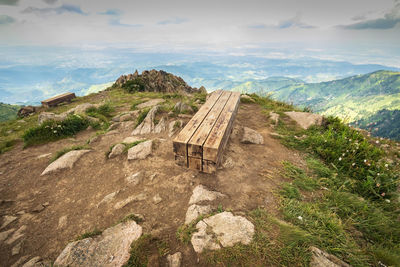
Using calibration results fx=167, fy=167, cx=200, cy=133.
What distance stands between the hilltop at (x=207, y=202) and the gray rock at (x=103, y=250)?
16 millimetres

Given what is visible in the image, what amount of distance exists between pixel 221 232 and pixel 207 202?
30.1 inches

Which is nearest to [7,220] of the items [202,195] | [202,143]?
[202,195]

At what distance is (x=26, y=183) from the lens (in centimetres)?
419

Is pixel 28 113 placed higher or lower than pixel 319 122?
lower

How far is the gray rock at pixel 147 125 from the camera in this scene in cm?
641

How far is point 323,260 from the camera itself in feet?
6.77

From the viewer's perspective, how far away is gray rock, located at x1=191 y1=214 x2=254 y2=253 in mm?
2301

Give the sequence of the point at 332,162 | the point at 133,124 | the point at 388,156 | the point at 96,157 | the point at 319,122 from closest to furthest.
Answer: the point at 332,162 < the point at 96,157 < the point at 388,156 < the point at 319,122 < the point at 133,124

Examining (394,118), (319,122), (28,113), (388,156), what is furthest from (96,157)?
(394,118)

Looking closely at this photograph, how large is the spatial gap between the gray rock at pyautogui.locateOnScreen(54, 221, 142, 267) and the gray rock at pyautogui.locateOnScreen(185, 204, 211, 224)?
80 cm

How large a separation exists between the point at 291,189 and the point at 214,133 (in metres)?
1.94

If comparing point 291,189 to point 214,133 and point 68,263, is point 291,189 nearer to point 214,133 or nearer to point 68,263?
point 214,133

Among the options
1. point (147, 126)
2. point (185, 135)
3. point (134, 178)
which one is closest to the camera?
point (185, 135)

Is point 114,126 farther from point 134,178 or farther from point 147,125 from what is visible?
point 134,178
